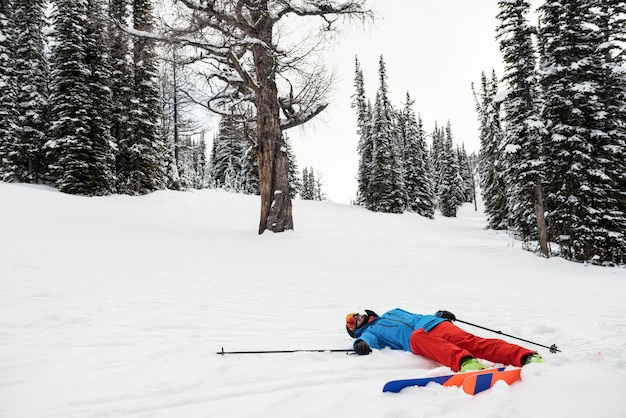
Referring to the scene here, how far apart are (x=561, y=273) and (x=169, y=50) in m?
13.3

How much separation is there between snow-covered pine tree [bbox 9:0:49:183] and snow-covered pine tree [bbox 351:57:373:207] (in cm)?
2626

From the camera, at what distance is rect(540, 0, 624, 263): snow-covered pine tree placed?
41.8 ft

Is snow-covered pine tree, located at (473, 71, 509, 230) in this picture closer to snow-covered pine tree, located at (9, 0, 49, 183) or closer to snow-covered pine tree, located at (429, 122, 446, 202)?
snow-covered pine tree, located at (429, 122, 446, 202)

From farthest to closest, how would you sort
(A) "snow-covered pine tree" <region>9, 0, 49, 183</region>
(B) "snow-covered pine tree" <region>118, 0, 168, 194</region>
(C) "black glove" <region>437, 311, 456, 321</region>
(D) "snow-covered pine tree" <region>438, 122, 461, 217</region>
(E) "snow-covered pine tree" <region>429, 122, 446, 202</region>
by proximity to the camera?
(E) "snow-covered pine tree" <region>429, 122, 446, 202</region>
(D) "snow-covered pine tree" <region>438, 122, 461, 217</region>
(A) "snow-covered pine tree" <region>9, 0, 49, 183</region>
(B) "snow-covered pine tree" <region>118, 0, 168, 194</region>
(C) "black glove" <region>437, 311, 456, 321</region>

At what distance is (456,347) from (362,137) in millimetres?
37680

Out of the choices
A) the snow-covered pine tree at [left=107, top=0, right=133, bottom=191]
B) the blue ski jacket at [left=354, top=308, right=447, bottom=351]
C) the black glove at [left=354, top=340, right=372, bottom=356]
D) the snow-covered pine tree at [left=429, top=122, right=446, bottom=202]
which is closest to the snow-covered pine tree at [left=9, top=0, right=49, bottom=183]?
the snow-covered pine tree at [left=107, top=0, right=133, bottom=191]

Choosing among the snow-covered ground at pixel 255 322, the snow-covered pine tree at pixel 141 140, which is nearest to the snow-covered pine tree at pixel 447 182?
the snow-covered ground at pixel 255 322

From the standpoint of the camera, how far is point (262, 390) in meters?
2.70

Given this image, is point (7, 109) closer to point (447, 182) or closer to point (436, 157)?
point (447, 182)

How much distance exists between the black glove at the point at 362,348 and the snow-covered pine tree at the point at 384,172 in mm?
29835

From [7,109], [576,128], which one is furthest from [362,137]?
[7,109]

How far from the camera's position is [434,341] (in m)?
3.30

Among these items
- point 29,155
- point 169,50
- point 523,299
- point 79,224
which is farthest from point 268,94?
point 29,155

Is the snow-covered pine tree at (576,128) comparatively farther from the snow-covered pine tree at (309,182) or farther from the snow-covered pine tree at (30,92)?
the snow-covered pine tree at (309,182)
